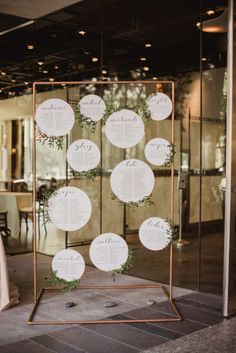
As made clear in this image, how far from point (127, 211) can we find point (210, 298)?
3.11m

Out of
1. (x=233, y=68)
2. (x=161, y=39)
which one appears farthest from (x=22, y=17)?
(x=233, y=68)

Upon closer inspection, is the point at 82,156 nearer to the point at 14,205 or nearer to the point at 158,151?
the point at 158,151

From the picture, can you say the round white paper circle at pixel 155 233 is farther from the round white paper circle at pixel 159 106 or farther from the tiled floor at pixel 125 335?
the round white paper circle at pixel 159 106

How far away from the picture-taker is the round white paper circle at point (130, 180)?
411 centimetres

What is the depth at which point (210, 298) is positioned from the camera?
4.66 meters

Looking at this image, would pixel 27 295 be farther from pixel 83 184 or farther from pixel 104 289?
pixel 83 184

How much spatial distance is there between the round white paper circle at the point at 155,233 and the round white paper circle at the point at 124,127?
2.45ft

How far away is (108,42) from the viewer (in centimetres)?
697

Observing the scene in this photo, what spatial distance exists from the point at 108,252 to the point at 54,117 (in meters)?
1.26

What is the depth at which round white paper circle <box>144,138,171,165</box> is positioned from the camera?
4.20 metres

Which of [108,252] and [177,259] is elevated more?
[108,252]

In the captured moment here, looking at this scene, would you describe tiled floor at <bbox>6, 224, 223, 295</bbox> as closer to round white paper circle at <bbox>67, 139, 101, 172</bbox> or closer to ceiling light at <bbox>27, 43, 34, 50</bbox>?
A: round white paper circle at <bbox>67, 139, 101, 172</bbox>

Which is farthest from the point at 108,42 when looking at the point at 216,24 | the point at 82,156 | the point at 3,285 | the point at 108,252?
the point at 3,285

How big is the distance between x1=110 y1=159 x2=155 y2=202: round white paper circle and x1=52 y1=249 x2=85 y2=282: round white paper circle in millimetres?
648
